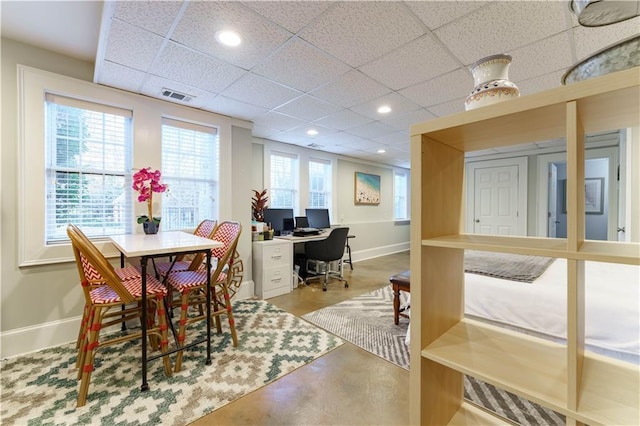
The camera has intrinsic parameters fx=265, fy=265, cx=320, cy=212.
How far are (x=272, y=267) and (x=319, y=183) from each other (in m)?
2.30

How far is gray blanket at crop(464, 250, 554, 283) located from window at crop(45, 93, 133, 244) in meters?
3.31

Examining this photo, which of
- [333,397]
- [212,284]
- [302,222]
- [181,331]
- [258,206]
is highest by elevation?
[258,206]

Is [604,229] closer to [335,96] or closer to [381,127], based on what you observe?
[381,127]

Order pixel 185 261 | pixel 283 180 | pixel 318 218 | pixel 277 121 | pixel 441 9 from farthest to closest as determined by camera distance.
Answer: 1. pixel 318 218
2. pixel 283 180
3. pixel 277 121
4. pixel 185 261
5. pixel 441 9

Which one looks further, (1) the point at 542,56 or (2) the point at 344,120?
(2) the point at 344,120

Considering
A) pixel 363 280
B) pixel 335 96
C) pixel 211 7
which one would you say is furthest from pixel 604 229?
pixel 211 7

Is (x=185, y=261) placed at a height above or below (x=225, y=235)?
below

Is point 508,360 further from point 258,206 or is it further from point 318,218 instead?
point 318,218

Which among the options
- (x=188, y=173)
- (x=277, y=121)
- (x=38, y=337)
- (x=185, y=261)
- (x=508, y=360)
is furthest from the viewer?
(x=277, y=121)

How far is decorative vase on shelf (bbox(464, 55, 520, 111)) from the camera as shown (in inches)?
28.6

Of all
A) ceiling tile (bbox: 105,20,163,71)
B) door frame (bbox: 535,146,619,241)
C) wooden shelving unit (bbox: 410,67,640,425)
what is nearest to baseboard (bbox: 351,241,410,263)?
door frame (bbox: 535,146,619,241)

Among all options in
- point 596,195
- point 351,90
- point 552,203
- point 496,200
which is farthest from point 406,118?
point 596,195

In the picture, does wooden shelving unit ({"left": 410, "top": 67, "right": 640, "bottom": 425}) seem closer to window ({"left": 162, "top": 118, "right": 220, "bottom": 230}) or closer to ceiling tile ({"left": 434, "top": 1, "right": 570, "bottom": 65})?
ceiling tile ({"left": 434, "top": 1, "right": 570, "bottom": 65})

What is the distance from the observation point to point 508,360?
743mm
